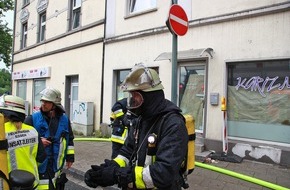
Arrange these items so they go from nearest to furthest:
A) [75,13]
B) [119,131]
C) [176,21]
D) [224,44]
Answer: [119,131], [176,21], [224,44], [75,13]

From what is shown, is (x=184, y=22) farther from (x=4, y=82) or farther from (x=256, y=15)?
(x=4, y=82)

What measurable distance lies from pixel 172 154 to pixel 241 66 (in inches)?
221

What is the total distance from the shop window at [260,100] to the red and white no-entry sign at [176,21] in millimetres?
2716

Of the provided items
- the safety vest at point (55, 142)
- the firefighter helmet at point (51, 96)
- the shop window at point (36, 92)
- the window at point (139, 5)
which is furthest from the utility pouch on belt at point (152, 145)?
the shop window at point (36, 92)

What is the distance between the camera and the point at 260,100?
6637 mm

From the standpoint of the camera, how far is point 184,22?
194 inches

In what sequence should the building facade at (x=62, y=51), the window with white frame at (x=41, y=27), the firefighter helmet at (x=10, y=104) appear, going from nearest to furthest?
the firefighter helmet at (x=10, y=104)
the building facade at (x=62, y=51)
the window with white frame at (x=41, y=27)

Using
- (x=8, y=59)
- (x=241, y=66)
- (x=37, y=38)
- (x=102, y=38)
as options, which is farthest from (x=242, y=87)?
(x=8, y=59)

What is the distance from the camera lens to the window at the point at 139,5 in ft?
30.2

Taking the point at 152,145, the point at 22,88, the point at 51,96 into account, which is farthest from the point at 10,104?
the point at 22,88

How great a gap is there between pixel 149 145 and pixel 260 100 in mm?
5328

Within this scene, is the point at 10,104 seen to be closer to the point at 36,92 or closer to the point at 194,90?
the point at 194,90

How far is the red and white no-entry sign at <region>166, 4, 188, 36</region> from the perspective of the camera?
15.0 ft

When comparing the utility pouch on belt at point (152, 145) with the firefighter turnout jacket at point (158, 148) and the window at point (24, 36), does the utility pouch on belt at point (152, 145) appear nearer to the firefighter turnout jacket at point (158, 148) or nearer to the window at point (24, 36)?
the firefighter turnout jacket at point (158, 148)
